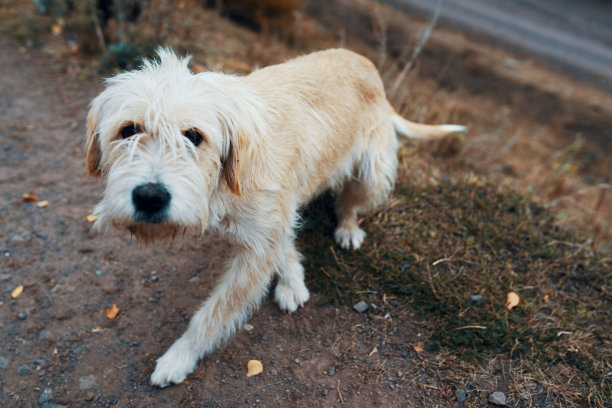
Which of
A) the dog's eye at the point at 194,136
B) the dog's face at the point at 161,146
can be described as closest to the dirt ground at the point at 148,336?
the dog's face at the point at 161,146

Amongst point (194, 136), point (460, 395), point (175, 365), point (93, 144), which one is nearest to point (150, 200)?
point (194, 136)

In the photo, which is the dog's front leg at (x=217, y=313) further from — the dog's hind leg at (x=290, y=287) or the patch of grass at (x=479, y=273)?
the patch of grass at (x=479, y=273)

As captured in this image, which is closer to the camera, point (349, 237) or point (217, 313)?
point (217, 313)

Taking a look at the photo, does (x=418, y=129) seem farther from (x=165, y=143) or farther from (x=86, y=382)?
(x=86, y=382)

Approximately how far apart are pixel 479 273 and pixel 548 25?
10140mm

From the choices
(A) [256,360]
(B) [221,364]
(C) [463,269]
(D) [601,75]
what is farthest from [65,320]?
(D) [601,75]

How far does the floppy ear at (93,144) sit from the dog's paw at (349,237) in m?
2.13

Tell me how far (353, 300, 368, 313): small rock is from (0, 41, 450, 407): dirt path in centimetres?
6

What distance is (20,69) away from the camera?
20.1 ft

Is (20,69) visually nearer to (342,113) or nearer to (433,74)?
(342,113)

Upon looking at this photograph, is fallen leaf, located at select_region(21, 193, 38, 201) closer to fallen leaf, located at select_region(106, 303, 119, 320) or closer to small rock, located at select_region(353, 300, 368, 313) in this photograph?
fallen leaf, located at select_region(106, 303, 119, 320)

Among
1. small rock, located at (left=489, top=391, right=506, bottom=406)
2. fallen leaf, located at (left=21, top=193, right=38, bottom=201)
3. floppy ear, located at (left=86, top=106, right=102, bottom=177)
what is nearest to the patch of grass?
small rock, located at (left=489, top=391, right=506, bottom=406)

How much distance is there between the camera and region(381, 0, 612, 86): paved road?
9438mm

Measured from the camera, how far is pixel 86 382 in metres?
2.78
